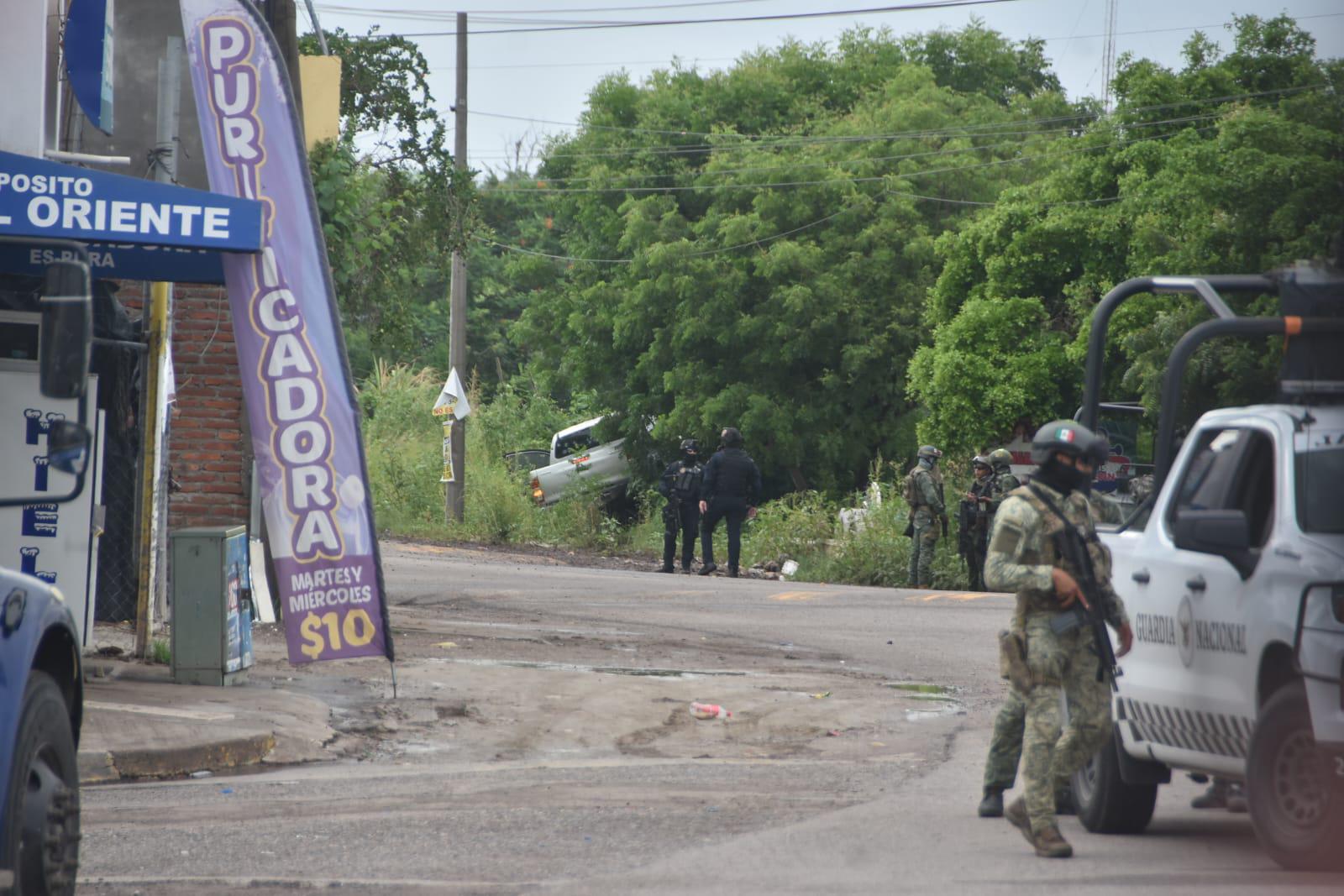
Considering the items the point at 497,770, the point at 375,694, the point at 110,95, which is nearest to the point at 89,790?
the point at 497,770

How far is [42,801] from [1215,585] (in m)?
4.40

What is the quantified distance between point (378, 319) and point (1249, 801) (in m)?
17.2

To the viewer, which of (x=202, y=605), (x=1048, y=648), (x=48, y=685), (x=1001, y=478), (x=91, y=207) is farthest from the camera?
(x=1001, y=478)

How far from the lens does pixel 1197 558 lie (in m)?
7.20

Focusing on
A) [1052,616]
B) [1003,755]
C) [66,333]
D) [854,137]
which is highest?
[854,137]

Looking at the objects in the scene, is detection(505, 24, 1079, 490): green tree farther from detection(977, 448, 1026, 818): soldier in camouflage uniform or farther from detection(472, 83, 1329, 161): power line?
detection(977, 448, 1026, 818): soldier in camouflage uniform

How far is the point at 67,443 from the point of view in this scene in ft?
18.5

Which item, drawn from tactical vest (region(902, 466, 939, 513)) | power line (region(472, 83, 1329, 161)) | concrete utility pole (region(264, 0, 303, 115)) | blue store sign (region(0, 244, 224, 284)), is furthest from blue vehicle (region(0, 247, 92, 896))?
power line (region(472, 83, 1329, 161))

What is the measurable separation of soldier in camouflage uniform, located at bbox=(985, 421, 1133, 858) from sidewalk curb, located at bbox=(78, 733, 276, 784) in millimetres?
4574

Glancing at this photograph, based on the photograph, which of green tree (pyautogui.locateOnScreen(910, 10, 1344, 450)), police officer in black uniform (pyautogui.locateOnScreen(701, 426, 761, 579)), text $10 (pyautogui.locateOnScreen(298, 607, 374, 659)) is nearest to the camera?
text $10 (pyautogui.locateOnScreen(298, 607, 374, 659))

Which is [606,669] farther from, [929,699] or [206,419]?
[206,419]

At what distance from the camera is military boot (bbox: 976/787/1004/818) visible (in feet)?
26.1

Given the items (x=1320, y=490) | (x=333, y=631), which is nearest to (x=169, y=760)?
(x=333, y=631)

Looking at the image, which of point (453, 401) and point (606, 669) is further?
point (453, 401)
